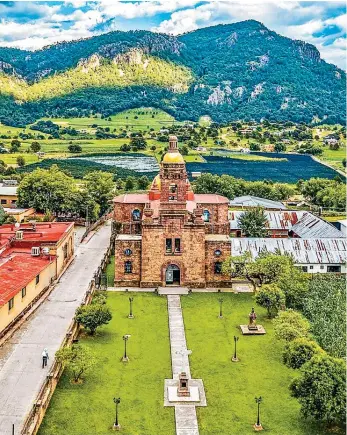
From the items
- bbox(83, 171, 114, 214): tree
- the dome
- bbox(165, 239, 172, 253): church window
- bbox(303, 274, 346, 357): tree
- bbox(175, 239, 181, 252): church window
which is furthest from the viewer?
bbox(83, 171, 114, 214): tree

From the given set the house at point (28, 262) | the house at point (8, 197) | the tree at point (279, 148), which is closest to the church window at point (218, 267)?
the house at point (28, 262)

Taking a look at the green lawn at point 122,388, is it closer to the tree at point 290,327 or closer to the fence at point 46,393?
the fence at point 46,393

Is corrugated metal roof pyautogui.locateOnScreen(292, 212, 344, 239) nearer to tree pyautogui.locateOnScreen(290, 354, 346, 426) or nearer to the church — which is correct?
the church

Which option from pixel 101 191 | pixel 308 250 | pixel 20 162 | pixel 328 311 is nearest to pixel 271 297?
pixel 328 311

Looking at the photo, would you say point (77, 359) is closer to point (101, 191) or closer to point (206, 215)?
point (206, 215)

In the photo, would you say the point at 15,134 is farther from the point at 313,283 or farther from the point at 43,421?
the point at 43,421

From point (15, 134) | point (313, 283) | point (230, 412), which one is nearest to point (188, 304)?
point (313, 283)

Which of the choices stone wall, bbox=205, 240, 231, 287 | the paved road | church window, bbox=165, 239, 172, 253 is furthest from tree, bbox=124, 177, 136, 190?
stone wall, bbox=205, 240, 231, 287
